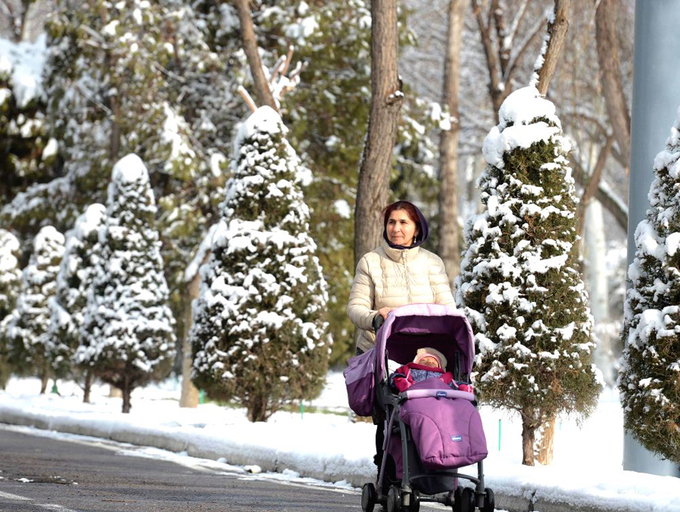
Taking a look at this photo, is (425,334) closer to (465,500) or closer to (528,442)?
(465,500)

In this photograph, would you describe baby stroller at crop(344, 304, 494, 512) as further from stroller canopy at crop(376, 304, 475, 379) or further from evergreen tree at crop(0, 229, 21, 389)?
evergreen tree at crop(0, 229, 21, 389)

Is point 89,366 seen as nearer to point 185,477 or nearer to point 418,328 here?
point 185,477

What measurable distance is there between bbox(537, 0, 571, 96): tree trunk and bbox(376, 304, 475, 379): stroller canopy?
7541 mm

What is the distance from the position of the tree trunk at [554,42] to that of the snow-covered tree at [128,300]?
10590mm

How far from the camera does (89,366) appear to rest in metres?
23.6

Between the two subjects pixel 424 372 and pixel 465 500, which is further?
pixel 424 372

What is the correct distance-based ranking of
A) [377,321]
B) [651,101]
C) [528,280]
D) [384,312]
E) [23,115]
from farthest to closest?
[23,115], [651,101], [528,280], [384,312], [377,321]

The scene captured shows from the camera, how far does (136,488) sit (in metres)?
9.77

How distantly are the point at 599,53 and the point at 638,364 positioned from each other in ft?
→ 56.1

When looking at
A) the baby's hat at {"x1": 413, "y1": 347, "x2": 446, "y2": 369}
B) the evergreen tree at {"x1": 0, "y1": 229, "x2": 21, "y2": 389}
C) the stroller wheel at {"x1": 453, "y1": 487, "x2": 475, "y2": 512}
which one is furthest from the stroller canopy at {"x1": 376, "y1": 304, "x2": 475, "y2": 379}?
the evergreen tree at {"x1": 0, "y1": 229, "x2": 21, "y2": 389}

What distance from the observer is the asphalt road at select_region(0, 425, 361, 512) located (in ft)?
27.6

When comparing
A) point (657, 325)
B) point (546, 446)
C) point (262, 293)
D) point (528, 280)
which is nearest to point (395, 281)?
point (657, 325)

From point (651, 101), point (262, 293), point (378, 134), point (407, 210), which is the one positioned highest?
point (378, 134)

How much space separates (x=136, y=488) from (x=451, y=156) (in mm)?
17107
